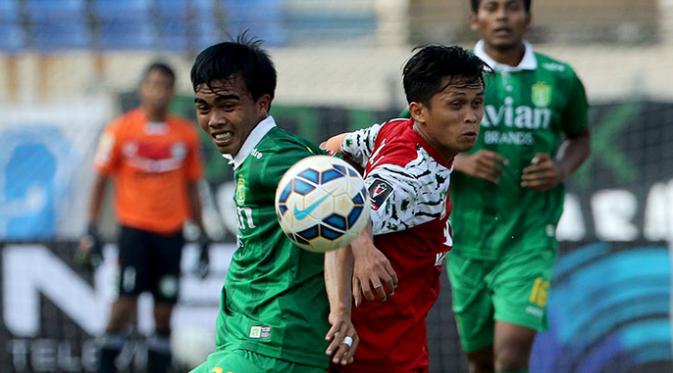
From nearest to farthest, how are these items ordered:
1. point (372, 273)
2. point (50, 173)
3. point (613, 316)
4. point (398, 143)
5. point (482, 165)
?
point (372, 273) < point (398, 143) < point (482, 165) < point (613, 316) < point (50, 173)

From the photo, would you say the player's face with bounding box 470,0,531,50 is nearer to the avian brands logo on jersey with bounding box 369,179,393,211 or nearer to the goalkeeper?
the avian brands logo on jersey with bounding box 369,179,393,211

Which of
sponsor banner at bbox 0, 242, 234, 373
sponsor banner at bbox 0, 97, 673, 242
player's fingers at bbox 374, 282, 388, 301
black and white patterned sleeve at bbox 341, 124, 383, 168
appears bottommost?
sponsor banner at bbox 0, 242, 234, 373

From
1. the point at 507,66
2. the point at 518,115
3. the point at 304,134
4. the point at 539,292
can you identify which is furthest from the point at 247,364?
the point at 304,134

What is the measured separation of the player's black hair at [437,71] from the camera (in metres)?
4.81

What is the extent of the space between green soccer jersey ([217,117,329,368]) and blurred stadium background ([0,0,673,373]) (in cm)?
525

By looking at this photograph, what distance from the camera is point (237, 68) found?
15.6 ft

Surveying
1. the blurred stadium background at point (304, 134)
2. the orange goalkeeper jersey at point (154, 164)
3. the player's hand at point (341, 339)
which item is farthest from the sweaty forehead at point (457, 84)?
the orange goalkeeper jersey at point (154, 164)

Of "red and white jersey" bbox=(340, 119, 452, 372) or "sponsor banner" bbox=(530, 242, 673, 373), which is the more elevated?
"red and white jersey" bbox=(340, 119, 452, 372)

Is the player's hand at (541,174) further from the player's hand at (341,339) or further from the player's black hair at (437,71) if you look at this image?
the player's hand at (341,339)

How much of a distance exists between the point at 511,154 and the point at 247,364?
2448mm

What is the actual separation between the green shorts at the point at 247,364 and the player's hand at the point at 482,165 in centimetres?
201

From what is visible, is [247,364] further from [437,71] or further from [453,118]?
[437,71]

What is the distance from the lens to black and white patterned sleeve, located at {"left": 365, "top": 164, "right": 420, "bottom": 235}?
4.51 meters

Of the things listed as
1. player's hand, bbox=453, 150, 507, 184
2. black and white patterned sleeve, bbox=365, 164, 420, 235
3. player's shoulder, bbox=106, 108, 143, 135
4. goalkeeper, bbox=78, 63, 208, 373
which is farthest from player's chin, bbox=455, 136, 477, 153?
player's shoulder, bbox=106, 108, 143, 135
